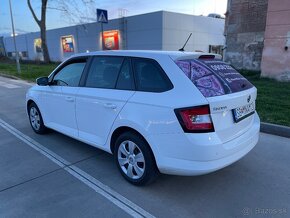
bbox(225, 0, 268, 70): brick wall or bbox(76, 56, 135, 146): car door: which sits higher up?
bbox(225, 0, 268, 70): brick wall

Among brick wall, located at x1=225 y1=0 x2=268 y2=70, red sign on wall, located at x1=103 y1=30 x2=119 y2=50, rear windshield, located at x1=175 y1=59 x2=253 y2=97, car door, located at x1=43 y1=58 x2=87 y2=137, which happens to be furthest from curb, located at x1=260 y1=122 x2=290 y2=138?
red sign on wall, located at x1=103 y1=30 x2=119 y2=50

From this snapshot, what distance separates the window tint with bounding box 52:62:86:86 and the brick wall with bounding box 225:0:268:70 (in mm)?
9559

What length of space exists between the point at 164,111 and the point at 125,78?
32.3 inches

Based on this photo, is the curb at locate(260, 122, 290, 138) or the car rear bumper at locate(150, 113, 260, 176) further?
the curb at locate(260, 122, 290, 138)

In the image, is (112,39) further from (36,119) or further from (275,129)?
(275,129)

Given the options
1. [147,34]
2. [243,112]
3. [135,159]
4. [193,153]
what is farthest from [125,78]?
[147,34]

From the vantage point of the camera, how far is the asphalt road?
275 centimetres

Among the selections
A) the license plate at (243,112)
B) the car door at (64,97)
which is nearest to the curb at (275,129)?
the license plate at (243,112)

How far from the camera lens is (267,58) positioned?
10.0 m

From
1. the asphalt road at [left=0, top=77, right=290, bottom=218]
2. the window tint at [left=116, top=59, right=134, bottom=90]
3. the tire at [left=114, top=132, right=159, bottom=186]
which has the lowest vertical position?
the asphalt road at [left=0, top=77, right=290, bottom=218]

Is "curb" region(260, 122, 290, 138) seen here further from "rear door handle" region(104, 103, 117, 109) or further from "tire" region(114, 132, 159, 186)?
"rear door handle" region(104, 103, 117, 109)

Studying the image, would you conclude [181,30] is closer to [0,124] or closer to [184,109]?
[0,124]

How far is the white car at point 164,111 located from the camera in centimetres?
262

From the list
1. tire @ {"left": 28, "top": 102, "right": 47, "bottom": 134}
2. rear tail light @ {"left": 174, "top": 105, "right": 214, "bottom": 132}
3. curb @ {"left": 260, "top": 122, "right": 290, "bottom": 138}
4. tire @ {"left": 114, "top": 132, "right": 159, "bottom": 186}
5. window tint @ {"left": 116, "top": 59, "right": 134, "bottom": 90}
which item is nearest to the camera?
rear tail light @ {"left": 174, "top": 105, "right": 214, "bottom": 132}
